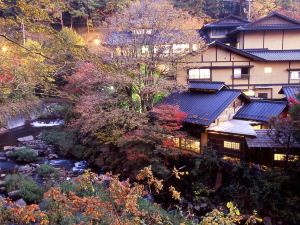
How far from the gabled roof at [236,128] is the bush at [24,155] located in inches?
456

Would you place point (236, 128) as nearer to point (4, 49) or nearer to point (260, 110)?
point (260, 110)

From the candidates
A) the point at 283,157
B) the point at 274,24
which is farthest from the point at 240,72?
the point at 283,157

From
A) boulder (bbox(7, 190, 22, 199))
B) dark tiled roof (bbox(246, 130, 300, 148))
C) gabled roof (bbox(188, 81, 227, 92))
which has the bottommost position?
boulder (bbox(7, 190, 22, 199))

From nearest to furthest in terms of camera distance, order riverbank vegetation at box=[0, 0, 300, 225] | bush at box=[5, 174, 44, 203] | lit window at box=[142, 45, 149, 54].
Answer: riverbank vegetation at box=[0, 0, 300, 225], bush at box=[5, 174, 44, 203], lit window at box=[142, 45, 149, 54]

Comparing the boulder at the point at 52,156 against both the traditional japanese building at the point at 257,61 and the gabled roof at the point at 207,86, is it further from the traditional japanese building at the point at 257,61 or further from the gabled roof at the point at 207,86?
the traditional japanese building at the point at 257,61

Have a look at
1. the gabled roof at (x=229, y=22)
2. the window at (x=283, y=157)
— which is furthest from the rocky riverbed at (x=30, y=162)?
the gabled roof at (x=229, y=22)

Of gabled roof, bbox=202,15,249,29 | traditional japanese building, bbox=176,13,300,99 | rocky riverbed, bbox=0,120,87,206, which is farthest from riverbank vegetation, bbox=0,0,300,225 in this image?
gabled roof, bbox=202,15,249,29

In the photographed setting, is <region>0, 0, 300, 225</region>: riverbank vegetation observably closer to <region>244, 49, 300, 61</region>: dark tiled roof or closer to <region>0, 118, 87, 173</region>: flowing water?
<region>0, 118, 87, 173</region>: flowing water

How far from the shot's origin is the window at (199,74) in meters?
25.1

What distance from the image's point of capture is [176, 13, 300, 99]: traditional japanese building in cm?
2478

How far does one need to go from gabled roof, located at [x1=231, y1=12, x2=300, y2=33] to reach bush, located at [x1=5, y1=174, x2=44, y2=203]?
72.9 ft

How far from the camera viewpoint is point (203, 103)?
1773 centimetres

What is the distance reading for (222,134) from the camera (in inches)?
631

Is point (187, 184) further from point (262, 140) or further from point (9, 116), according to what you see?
point (9, 116)
